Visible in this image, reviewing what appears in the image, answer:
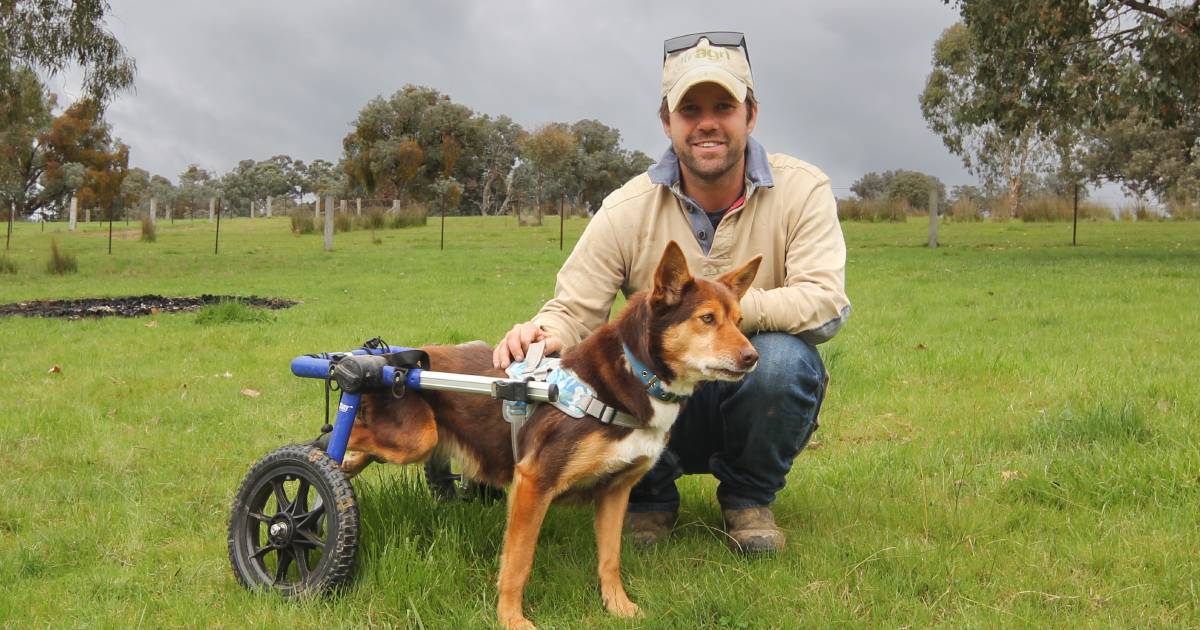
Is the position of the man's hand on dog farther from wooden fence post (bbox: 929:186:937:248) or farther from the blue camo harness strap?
wooden fence post (bbox: 929:186:937:248)

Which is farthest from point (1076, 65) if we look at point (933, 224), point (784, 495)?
point (784, 495)

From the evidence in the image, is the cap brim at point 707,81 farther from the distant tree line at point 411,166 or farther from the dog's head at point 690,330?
the distant tree line at point 411,166

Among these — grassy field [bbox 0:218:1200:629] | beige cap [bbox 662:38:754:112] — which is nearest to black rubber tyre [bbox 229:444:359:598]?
grassy field [bbox 0:218:1200:629]

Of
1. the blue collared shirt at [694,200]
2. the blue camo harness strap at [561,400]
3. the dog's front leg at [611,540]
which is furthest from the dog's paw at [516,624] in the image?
the blue collared shirt at [694,200]

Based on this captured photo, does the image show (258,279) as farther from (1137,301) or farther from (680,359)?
(680,359)

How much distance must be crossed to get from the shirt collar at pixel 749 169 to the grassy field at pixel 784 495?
1588 millimetres

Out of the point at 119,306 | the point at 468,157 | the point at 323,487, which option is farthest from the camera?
the point at 468,157

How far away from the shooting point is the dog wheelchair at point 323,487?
3404 mm

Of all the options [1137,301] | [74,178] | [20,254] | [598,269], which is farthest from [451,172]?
[598,269]

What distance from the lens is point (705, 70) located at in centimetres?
402

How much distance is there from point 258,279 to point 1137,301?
636 inches

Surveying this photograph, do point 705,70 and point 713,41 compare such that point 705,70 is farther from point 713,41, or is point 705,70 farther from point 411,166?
point 411,166

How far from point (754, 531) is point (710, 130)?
5.75 feet

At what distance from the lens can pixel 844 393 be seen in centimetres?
716
